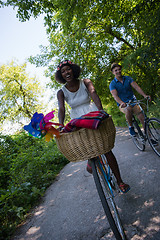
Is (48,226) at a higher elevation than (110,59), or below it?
below

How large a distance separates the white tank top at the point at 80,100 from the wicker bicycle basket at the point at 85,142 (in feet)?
2.57

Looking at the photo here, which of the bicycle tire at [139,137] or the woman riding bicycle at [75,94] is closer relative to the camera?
the woman riding bicycle at [75,94]

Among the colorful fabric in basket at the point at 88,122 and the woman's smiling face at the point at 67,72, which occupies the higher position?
the woman's smiling face at the point at 67,72

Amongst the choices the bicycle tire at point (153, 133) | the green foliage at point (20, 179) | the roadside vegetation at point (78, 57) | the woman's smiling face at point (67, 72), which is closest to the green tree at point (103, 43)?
the roadside vegetation at point (78, 57)

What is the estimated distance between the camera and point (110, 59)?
823 centimetres

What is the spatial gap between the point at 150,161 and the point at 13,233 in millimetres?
2893

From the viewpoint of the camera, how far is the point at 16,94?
2602 cm

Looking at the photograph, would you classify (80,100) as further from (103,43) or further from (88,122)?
(103,43)

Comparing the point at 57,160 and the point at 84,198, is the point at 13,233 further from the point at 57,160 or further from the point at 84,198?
the point at 57,160

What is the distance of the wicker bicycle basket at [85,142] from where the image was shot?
1803 millimetres

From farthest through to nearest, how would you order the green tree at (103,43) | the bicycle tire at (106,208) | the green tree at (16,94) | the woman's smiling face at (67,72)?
the green tree at (16,94)
the green tree at (103,43)
the woman's smiling face at (67,72)
the bicycle tire at (106,208)

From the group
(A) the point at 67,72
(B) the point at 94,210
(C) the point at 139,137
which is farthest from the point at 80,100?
(C) the point at 139,137

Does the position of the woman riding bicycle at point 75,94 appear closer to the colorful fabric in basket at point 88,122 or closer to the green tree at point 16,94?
the colorful fabric in basket at point 88,122

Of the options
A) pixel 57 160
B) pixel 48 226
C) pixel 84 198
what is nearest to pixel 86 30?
pixel 57 160
